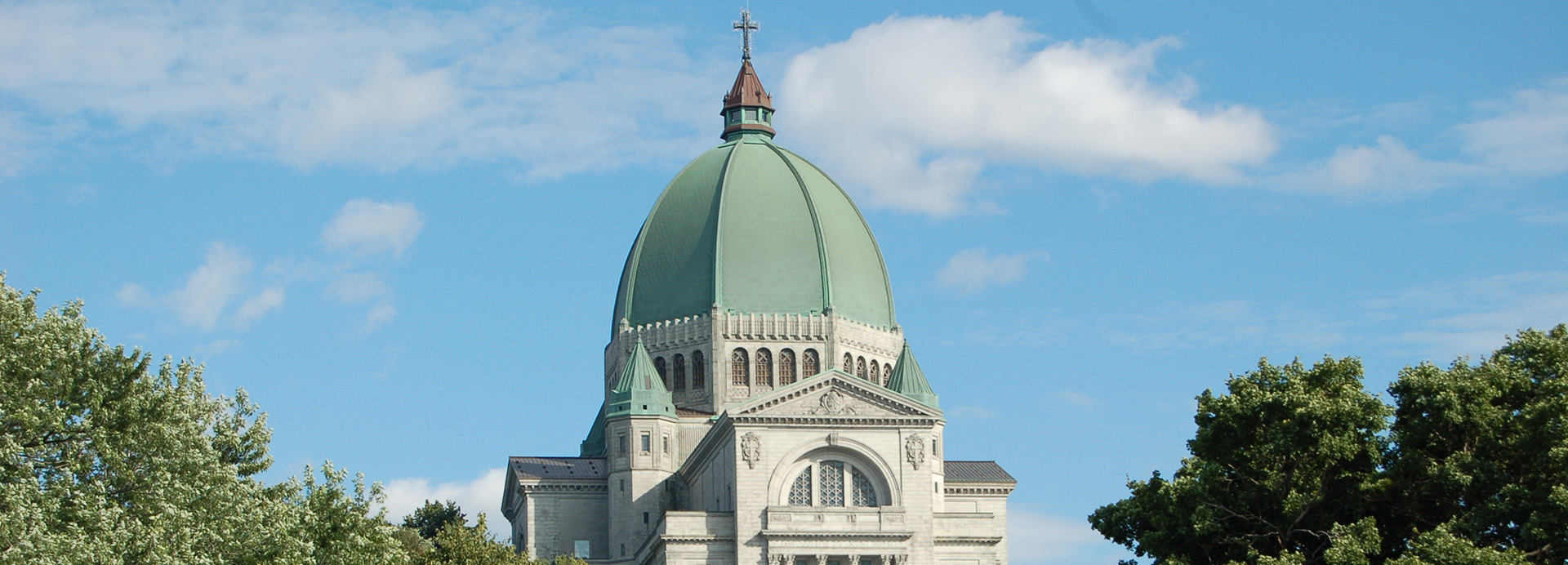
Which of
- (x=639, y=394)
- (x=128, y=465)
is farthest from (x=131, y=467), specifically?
(x=639, y=394)

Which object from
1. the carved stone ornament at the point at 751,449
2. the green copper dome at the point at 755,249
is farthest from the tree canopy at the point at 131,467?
the green copper dome at the point at 755,249

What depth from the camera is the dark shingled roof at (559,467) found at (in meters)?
109

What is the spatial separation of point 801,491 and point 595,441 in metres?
24.6

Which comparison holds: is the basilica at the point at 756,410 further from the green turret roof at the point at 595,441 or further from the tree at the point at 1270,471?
the tree at the point at 1270,471

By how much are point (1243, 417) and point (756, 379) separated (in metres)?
53.7

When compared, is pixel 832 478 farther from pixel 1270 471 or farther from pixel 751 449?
pixel 1270 471

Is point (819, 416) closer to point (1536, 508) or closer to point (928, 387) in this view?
point (928, 387)

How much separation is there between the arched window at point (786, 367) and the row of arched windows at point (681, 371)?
3904 millimetres

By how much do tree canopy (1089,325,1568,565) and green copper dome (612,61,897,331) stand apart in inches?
2031

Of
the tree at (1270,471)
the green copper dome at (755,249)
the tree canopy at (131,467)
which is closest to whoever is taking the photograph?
the tree canopy at (131,467)

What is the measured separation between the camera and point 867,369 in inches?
4437

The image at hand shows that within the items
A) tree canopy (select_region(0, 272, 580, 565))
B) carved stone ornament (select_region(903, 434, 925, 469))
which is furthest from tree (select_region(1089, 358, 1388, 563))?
carved stone ornament (select_region(903, 434, 925, 469))

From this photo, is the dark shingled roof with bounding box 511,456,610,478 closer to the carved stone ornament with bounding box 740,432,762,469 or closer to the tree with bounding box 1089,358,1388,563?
the carved stone ornament with bounding box 740,432,762,469

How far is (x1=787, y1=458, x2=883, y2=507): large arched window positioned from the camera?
314 feet
